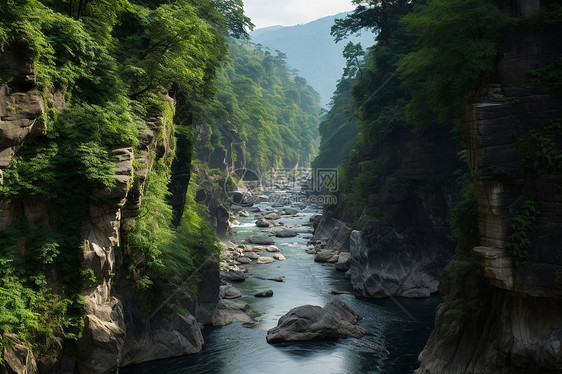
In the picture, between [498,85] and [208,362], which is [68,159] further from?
[498,85]

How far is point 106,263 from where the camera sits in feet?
54.0

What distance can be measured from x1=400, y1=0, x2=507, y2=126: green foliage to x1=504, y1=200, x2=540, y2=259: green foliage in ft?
18.4

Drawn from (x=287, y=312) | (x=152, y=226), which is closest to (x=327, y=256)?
(x=287, y=312)

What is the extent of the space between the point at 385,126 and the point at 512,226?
18958 mm

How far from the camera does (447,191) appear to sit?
32.7 metres

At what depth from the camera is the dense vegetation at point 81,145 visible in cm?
1421

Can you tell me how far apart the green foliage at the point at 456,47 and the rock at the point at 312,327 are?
12.1 m

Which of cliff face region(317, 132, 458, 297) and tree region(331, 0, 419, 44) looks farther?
tree region(331, 0, 419, 44)

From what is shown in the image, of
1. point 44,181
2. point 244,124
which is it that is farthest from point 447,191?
point 244,124

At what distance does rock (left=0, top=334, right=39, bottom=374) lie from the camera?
13055 mm

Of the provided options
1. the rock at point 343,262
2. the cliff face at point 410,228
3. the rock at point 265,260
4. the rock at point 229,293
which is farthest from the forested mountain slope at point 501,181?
the rock at point 265,260

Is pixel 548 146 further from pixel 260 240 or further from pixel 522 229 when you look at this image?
pixel 260 240

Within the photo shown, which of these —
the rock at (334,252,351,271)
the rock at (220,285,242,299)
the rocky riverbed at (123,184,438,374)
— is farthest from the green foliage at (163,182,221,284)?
the rock at (334,252,351,271)

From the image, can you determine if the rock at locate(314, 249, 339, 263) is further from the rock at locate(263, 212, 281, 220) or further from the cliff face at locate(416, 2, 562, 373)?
the cliff face at locate(416, 2, 562, 373)
